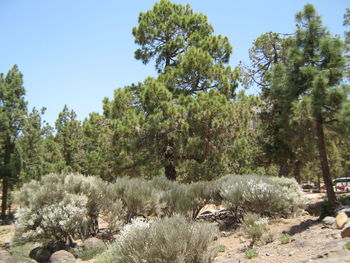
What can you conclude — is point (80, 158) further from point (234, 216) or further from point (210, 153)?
point (234, 216)

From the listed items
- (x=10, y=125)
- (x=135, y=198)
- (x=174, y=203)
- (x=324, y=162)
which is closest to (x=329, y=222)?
(x=324, y=162)

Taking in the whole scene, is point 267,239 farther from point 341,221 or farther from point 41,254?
point 41,254

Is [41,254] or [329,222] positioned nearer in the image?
[329,222]

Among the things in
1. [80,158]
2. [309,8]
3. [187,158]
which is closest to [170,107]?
[187,158]

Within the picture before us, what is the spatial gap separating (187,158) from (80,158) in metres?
16.9

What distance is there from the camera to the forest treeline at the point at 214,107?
10180 mm

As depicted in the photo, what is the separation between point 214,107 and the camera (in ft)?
44.8

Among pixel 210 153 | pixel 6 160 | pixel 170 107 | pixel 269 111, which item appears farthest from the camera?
pixel 6 160

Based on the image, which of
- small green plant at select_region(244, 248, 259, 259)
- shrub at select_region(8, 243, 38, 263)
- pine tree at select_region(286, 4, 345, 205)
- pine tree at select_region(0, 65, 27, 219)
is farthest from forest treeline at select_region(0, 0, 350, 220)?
pine tree at select_region(0, 65, 27, 219)

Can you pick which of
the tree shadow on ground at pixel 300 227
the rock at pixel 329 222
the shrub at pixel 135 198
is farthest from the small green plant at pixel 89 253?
the rock at pixel 329 222

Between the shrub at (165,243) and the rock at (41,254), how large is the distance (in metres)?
4.41

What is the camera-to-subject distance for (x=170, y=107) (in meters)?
13.8

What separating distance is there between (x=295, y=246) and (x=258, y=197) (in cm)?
321

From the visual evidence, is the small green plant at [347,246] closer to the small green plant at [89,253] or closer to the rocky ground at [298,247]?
the rocky ground at [298,247]
